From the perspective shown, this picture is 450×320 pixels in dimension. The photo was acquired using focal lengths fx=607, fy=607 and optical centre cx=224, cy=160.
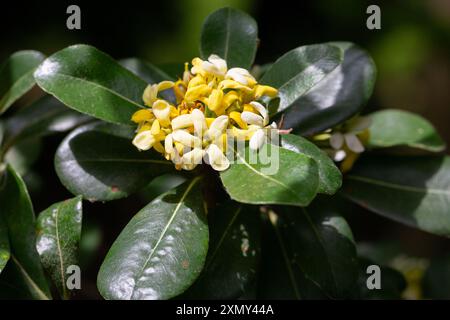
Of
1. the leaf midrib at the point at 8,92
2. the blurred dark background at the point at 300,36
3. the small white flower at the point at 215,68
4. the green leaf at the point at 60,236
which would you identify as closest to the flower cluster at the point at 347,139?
the small white flower at the point at 215,68

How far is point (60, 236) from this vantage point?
117 cm

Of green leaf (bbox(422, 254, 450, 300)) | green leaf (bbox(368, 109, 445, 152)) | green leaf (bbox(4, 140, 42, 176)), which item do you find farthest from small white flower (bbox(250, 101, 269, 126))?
green leaf (bbox(422, 254, 450, 300))

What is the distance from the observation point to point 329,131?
138 centimetres

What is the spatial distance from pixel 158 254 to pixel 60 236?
242 mm

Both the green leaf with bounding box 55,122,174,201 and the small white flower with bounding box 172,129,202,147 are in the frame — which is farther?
the green leaf with bounding box 55,122,174,201

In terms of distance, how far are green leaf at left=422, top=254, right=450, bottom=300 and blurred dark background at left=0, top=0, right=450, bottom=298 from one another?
0.32 m

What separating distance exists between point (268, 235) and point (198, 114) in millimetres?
469

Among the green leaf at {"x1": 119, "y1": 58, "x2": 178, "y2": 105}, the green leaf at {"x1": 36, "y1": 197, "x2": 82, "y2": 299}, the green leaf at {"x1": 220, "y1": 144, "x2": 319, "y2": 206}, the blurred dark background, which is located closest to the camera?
the green leaf at {"x1": 220, "y1": 144, "x2": 319, "y2": 206}

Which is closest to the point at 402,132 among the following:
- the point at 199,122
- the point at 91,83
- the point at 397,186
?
the point at 397,186

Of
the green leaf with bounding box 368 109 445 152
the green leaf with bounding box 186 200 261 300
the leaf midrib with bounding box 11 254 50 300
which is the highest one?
the green leaf with bounding box 368 109 445 152

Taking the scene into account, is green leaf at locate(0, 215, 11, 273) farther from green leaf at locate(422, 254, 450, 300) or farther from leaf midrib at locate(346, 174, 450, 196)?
green leaf at locate(422, 254, 450, 300)

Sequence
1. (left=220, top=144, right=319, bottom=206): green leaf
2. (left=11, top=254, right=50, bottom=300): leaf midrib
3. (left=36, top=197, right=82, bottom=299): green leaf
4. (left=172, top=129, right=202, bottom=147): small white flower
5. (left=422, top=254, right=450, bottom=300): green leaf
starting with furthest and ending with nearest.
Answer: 1. (left=422, top=254, right=450, bottom=300): green leaf
2. (left=11, top=254, right=50, bottom=300): leaf midrib
3. (left=36, top=197, right=82, bottom=299): green leaf
4. (left=172, top=129, right=202, bottom=147): small white flower
5. (left=220, top=144, right=319, bottom=206): green leaf

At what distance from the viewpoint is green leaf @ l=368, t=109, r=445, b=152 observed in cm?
146

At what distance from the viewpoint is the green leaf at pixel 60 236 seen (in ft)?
3.82
